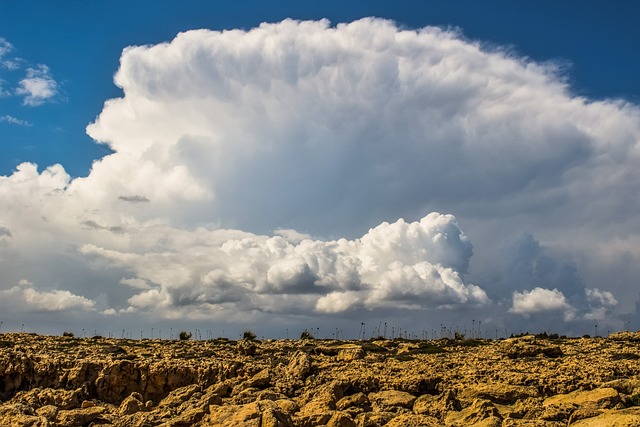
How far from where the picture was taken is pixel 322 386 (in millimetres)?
42844

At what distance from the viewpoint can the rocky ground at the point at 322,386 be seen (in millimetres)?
32094

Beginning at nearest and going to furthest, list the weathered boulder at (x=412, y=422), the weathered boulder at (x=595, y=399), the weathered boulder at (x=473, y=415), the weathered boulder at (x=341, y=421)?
1. the weathered boulder at (x=412, y=422)
2. the weathered boulder at (x=473, y=415)
3. the weathered boulder at (x=341, y=421)
4. the weathered boulder at (x=595, y=399)

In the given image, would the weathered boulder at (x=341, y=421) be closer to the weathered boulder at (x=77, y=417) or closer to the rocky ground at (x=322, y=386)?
the rocky ground at (x=322, y=386)

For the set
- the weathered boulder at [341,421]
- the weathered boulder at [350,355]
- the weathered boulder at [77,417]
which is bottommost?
the weathered boulder at [77,417]

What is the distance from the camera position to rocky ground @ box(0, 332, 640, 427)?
32094mm

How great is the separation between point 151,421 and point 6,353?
27.6 meters

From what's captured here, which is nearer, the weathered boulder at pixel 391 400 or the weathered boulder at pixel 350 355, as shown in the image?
the weathered boulder at pixel 391 400

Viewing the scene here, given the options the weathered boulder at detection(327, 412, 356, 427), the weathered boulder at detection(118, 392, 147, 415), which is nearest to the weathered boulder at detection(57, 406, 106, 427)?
the weathered boulder at detection(118, 392, 147, 415)

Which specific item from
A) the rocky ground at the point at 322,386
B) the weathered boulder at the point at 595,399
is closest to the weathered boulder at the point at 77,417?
the rocky ground at the point at 322,386

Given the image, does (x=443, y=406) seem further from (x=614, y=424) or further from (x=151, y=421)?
(x=151, y=421)

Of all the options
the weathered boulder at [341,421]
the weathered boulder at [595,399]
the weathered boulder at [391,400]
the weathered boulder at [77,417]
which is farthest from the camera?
the weathered boulder at [391,400]

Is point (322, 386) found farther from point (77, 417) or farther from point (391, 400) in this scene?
point (77, 417)

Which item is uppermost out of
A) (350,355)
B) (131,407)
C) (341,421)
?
(350,355)

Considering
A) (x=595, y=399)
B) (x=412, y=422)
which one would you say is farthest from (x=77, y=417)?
(x=595, y=399)
